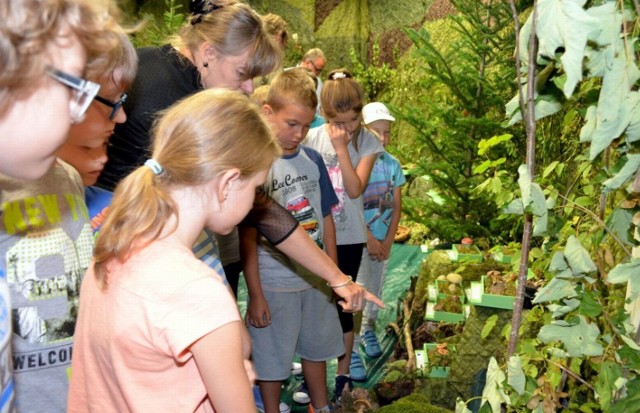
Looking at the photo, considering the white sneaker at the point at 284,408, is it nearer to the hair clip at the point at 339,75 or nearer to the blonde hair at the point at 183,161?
the hair clip at the point at 339,75

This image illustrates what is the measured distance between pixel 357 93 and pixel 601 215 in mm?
1895

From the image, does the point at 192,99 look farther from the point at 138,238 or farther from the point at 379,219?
the point at 379,219

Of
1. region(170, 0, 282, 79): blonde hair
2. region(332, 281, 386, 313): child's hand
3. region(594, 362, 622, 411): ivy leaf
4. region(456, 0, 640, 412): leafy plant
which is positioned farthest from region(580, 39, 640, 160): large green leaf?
region(170, 0, 282, 79): blonde hair

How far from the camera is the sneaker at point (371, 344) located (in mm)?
4152

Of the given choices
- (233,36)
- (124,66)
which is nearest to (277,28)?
(233,36)

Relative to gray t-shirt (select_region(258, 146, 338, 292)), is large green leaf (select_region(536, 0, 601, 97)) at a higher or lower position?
higher

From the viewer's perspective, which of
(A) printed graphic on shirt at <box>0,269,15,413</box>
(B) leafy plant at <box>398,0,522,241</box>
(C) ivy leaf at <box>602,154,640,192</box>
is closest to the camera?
(A) printed graphic on shirt at <box>0,269,15,413</box>

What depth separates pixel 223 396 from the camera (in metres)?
1.32

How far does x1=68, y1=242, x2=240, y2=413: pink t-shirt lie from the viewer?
1.29m

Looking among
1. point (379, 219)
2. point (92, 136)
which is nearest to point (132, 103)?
point (92, 136)

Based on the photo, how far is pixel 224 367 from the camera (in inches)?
51.1

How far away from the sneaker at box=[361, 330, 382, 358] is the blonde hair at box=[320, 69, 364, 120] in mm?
1513

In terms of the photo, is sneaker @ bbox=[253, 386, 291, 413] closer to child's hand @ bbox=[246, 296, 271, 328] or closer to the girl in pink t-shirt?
child's hand @ bbox=[246, 296, 271, 328]

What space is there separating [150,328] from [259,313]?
1.51 m
